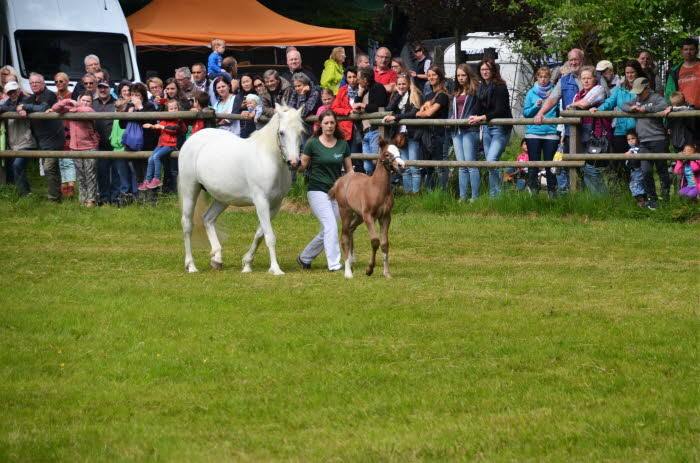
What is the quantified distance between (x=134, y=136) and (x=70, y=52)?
5472 millimetres

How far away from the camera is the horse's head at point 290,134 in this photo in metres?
Answer: 12.2

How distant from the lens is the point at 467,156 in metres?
17.6

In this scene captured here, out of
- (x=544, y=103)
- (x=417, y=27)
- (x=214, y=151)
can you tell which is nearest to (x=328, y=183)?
(x=214, y=151)

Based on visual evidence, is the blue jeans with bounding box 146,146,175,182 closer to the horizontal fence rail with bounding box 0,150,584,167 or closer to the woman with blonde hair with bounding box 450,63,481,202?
the horizontal fence rail with bounding box 0,150,584,167

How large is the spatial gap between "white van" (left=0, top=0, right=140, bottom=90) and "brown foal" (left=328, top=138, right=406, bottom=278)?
11.9m

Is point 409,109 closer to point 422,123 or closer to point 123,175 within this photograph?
point 422,123

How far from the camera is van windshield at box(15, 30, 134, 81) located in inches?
906

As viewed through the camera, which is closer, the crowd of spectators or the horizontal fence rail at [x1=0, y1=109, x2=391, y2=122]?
the crowd of spectators

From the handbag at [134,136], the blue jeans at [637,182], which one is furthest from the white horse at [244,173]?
the blue jeans at [637,182]

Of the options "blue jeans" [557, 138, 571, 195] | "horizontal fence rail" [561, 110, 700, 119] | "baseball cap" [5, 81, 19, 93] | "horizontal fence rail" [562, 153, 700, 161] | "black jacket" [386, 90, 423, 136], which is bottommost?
"blue jeans" [557, 138, 571, 195]

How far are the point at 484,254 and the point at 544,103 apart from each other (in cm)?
408

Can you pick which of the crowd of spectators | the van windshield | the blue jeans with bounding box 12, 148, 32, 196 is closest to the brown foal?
the crowd of spectators

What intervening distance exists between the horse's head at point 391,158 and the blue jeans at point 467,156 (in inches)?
224

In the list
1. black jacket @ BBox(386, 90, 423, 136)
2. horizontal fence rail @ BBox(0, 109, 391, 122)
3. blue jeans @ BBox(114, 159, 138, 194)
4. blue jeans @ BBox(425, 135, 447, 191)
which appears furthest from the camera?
blue jeans @ BBox(114, 159, 138, 194)
